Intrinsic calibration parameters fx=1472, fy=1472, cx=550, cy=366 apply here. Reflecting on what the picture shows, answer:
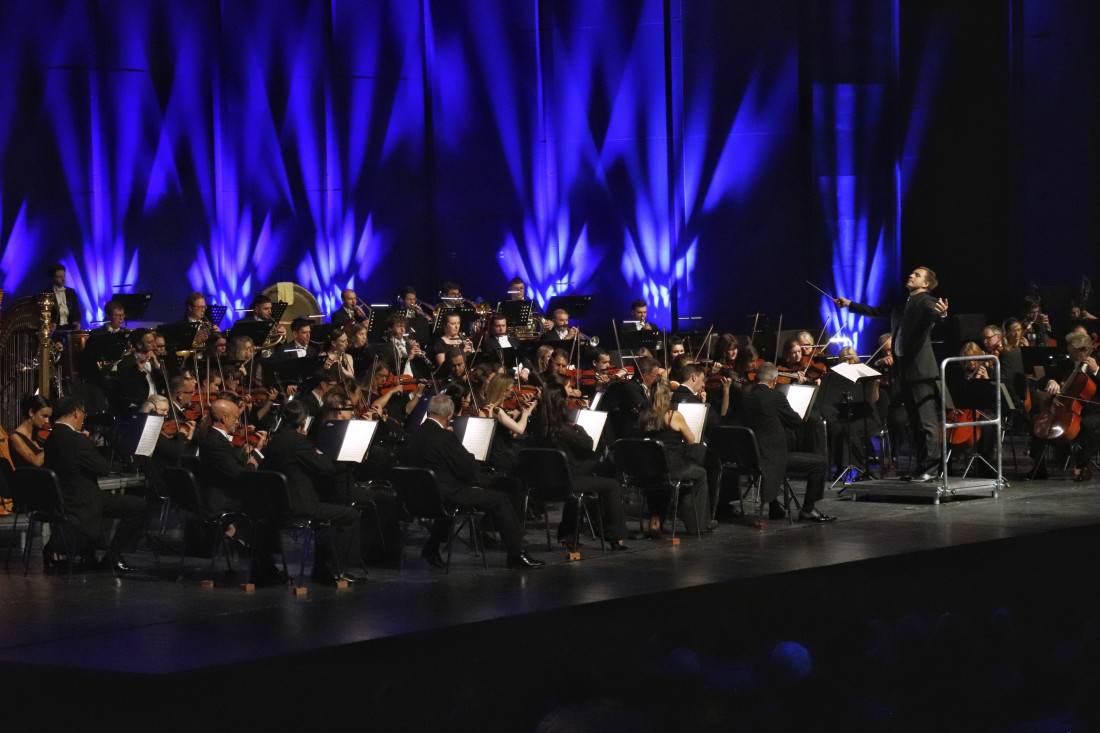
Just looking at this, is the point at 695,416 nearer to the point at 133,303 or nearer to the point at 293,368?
the point at 293,368

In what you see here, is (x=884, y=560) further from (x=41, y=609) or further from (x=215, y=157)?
(x=215, y=157)

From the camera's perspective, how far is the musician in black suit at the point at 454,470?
28.6 ft

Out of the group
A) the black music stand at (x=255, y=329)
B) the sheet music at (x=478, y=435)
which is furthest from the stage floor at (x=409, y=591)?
the black music stand at (x=255, y=329)

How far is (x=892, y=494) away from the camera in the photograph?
11.1 m

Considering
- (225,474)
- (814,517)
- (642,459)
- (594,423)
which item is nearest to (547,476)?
(642,459)

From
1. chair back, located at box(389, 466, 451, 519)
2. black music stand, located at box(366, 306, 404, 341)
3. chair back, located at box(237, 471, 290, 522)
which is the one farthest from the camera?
black music stand, located at box(366, 306, 404, 341)

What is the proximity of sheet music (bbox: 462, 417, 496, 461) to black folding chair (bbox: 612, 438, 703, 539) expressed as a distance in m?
0.84

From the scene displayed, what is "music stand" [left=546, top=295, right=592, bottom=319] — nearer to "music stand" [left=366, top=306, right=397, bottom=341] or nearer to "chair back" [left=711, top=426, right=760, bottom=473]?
"music stand" [left=366, top=306, right=397, bottom=341]

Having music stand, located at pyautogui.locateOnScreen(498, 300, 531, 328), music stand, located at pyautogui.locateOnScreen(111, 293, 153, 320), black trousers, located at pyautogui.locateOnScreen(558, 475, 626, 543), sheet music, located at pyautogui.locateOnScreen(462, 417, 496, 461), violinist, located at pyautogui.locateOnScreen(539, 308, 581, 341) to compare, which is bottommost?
black trousers, located at pyautogui.locateOnScreen(558, 475, 626, 543)

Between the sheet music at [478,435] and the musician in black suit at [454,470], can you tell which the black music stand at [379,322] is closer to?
the sheet music at [478,435]

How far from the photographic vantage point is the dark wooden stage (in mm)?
6078

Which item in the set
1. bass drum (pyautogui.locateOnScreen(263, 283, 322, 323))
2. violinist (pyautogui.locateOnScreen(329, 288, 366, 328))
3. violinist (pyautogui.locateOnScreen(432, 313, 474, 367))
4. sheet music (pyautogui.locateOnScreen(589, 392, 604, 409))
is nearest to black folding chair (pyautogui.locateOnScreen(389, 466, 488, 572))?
sheet music (pyautogui.locateOnScreen(589, 392, 604, 409))

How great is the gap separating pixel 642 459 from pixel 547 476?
698mm

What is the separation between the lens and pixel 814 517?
33.6 ft
